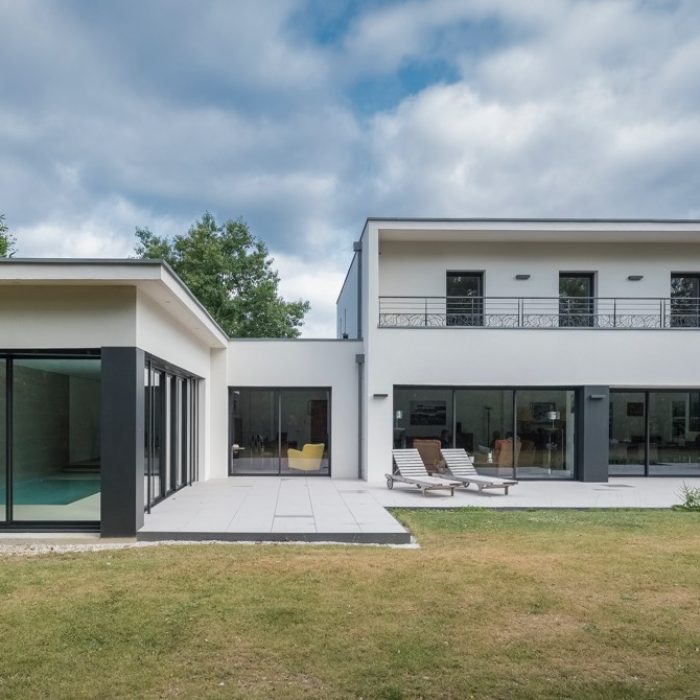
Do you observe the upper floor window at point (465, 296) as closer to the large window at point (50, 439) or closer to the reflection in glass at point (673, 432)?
the reflection in glass at point (673, 432)

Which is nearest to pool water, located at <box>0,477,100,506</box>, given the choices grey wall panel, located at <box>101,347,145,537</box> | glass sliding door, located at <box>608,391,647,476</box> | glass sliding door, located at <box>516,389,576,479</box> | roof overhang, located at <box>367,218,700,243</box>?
grey wall panel, located at <box>101,347,145,537</box>

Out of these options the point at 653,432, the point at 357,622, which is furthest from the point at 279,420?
the point at 357,622

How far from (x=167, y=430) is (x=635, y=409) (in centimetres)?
1269

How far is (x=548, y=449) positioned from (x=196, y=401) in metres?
9.52

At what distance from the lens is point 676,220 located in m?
16.6

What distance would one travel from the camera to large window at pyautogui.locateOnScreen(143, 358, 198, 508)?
10891mm

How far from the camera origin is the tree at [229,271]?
3366cm

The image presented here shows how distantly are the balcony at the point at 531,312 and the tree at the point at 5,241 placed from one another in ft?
75.4

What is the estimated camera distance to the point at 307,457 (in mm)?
16797

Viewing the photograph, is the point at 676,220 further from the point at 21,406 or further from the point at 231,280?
the point at 231,280


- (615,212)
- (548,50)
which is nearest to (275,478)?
(548,50)

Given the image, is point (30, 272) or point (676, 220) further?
point (676, 220)

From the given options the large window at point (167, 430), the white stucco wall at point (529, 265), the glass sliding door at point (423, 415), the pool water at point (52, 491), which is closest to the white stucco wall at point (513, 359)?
the glass sliding door at point (423, 415)

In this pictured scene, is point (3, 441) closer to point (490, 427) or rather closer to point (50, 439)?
point (50, 439)
